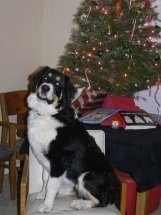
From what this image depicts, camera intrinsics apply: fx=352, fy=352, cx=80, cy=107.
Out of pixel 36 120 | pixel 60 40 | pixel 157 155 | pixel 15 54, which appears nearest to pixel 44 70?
pixel 36 120

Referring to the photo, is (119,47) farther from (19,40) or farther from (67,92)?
(19,40)

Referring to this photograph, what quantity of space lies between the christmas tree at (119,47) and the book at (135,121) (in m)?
0.33

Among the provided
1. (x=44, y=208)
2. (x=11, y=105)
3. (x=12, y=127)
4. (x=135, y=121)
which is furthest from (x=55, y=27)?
(x=44, y=208)

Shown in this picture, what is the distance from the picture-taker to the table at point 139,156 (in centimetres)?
252

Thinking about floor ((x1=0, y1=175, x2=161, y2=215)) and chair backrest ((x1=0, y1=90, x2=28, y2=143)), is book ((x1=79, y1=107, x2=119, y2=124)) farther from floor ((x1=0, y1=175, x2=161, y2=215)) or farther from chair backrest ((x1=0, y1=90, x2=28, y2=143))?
floor ((x1=0, y1=175, x2=161, y2=215))

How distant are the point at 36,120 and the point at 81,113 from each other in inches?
37.5

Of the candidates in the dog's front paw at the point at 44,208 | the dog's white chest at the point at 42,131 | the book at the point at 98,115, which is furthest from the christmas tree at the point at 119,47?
the dog's front paw at the point at 44,208

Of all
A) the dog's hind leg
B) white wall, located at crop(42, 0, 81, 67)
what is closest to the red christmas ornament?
white wall, located at crop(42, 0, 81, 67)

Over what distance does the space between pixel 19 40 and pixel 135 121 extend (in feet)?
6.16

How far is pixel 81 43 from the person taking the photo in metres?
3.37

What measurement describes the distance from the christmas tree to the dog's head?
1.05 meters

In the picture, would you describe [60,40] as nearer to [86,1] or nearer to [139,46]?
[86,1]

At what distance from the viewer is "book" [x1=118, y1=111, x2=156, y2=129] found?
113 inches

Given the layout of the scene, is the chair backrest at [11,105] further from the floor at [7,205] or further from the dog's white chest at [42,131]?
the dog's white chest at [42,131]
